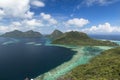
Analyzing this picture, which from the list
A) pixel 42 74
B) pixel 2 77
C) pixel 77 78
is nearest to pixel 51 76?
pixel 42 74

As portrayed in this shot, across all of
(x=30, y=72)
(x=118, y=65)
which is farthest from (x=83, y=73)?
(x=30, y=72)

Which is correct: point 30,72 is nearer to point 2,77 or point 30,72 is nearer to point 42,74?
point 42,74

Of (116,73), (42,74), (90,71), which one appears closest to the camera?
Answer: (116,73)

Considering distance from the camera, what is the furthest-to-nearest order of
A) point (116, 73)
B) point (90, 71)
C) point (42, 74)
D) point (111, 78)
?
point (42, 74)
point (90, 71)
point (116, 73)
point (111, 78)

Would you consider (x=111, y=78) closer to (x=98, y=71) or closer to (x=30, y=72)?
(x=98, y=71)

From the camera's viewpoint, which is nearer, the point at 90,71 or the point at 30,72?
the point at 90,71

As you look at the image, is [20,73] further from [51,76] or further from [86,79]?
[86,79]

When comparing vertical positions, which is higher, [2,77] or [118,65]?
[118,65]

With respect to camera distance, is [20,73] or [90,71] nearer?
[90,71]

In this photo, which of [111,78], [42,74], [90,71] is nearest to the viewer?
[111,78]
